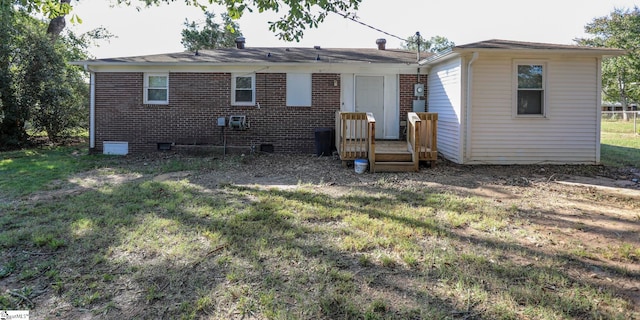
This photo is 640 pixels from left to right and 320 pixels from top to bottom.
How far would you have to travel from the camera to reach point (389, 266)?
3.35 metres

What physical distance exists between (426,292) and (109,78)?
439 inches

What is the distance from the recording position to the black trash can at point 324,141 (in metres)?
10.2

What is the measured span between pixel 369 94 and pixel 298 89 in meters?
2.05

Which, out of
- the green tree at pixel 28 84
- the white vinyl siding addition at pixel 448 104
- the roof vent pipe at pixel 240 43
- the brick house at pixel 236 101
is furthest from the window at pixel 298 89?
the green tree at pixel 28 84

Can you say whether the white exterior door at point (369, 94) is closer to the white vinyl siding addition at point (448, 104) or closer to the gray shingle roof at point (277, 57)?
the gray shingle roof at point (277, 57)

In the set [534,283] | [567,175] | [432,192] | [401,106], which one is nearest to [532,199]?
[432,192]

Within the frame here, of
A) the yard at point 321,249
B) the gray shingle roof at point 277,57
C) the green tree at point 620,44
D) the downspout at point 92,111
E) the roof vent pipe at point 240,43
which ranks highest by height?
the green tree at point 620,44

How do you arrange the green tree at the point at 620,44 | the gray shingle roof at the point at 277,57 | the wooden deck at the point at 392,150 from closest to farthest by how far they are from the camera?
1. the wooden deck at the point at 392,150
2. the gray shingle roof at the point at 277,57
3. the green tree at the point at 620,44

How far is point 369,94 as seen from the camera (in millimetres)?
11078

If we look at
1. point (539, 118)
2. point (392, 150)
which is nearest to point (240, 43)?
point (392, 150)

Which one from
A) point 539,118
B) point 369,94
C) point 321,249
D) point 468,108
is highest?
point 369,94

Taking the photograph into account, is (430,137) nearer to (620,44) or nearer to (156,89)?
(156,89)

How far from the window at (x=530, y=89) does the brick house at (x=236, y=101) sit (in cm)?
298

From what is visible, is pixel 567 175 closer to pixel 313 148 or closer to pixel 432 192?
pixel 432 192
